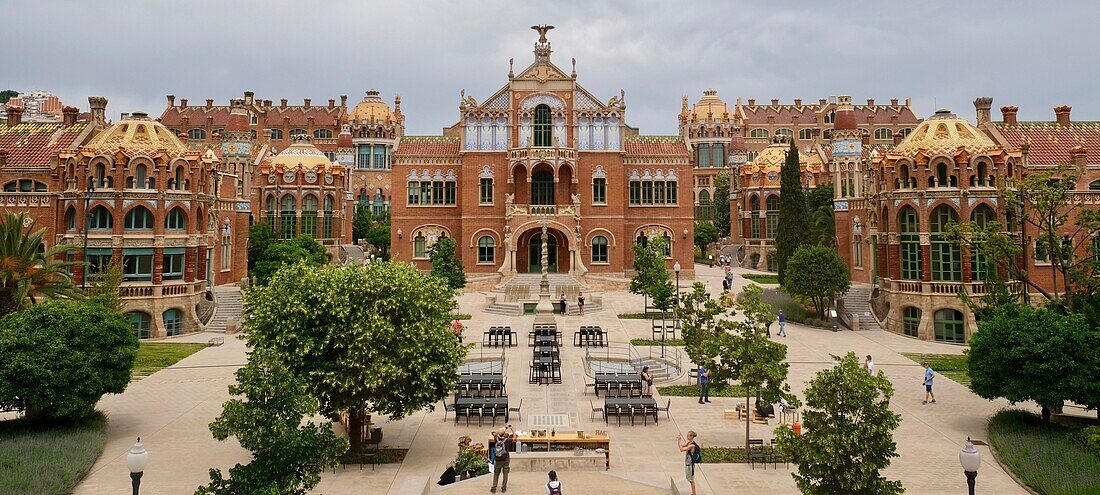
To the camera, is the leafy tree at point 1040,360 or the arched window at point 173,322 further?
the arched window at point 173,322

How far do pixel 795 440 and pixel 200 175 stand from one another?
39.0 m

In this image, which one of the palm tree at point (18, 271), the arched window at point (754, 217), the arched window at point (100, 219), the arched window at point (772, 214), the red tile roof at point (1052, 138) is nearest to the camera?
the palm tree at point (18, 271)

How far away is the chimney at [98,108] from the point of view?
43.3 meters

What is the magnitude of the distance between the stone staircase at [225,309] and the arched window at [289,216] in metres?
19.5

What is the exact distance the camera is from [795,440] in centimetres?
1313

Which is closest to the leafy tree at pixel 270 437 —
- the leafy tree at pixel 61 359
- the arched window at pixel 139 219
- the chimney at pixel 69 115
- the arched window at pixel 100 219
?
the leafy tree at pixel 61 359

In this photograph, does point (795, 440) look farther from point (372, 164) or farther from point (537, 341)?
point (372, 164)

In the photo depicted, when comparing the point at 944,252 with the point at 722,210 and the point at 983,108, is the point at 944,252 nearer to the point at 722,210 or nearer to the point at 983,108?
the point at 983,108

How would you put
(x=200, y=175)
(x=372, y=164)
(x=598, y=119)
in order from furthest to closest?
(x=372, y=164)
(x=598, y=119)
(x=200, y=175)

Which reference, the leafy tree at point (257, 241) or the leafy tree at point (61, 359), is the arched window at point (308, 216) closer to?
the leafy tree at point (257, 241)

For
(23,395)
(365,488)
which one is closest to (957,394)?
(365,488)

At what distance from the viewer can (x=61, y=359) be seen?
1894 cm

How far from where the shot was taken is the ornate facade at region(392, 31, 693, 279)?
184 ft

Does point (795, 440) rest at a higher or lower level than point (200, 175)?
lower
